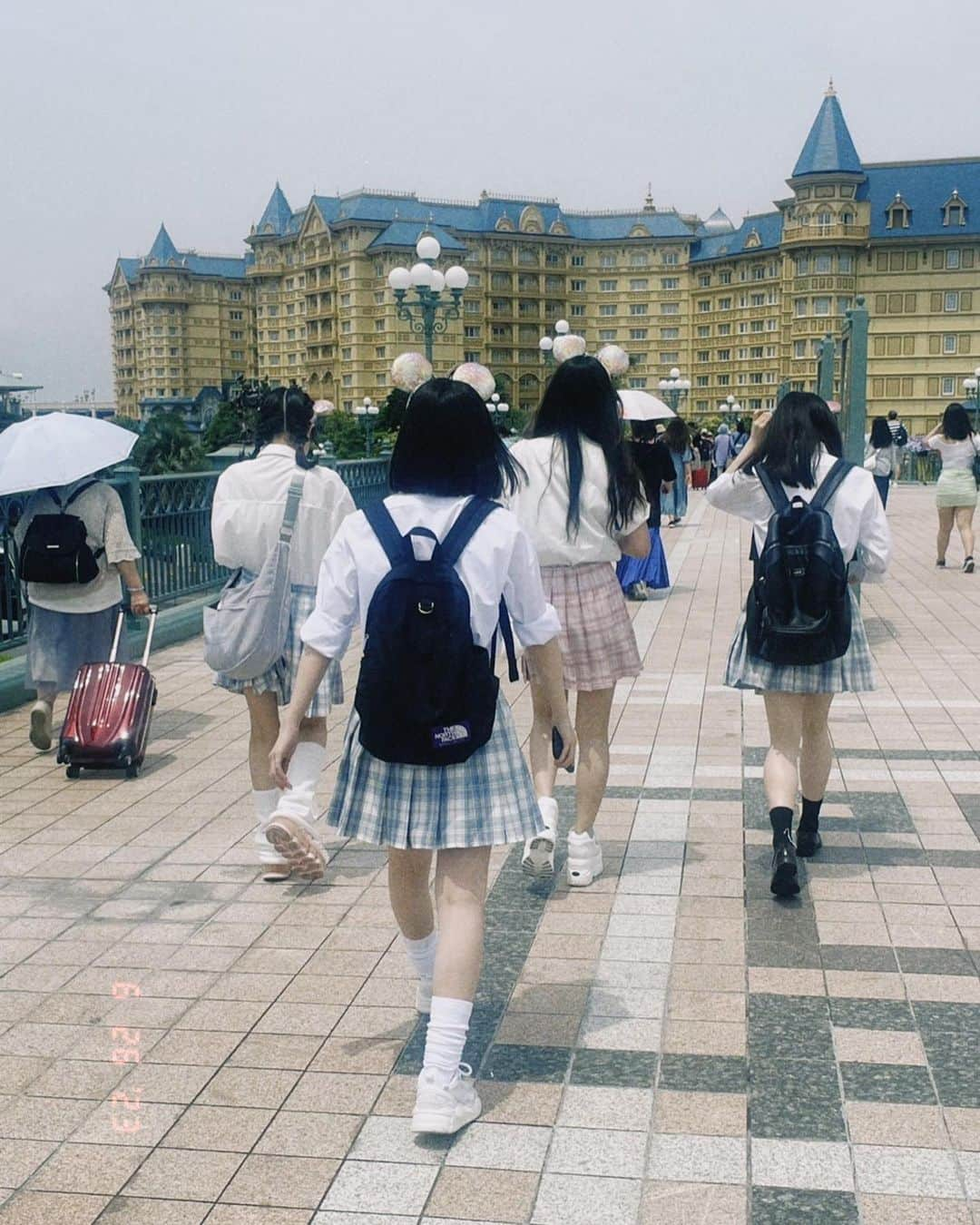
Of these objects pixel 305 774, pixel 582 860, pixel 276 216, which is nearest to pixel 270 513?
pixel 305 774

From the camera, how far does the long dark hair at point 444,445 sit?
3359 mm

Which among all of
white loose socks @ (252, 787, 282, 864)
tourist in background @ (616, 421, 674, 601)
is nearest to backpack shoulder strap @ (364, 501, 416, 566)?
white loose socks @ (252, 787, 282, 864)

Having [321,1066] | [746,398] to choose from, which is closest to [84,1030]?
[321,1066]

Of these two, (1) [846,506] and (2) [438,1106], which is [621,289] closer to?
(1) [846,506]

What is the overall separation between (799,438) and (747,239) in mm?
104700

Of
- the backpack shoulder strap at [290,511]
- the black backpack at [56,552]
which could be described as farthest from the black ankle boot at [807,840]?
the black backpack at [56,552]

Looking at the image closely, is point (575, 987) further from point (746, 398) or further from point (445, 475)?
point (746, 398)

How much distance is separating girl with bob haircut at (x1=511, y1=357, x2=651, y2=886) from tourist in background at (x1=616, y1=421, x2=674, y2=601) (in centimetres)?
603

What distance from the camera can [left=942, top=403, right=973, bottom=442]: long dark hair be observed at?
1492 centimetres

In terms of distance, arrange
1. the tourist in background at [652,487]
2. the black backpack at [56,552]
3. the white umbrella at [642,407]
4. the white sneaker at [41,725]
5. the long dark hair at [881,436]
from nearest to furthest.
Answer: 1. the black backpack at [56,552]
2. the white sneaker at [41,725]
3. the tourist in background at [652,487]
4. the white umbrella at [642,407]
5. the long dark hair at [881,436]

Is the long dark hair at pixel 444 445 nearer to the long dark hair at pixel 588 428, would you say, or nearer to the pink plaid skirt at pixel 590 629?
the long dark hair at pixel 588 428

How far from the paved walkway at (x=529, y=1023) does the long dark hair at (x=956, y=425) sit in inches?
361

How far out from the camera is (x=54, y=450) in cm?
670

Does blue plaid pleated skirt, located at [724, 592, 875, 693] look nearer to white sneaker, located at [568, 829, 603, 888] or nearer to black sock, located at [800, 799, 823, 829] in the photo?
black sock, located at [800, 799, 823, 829]
